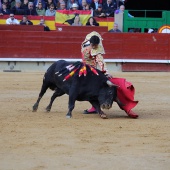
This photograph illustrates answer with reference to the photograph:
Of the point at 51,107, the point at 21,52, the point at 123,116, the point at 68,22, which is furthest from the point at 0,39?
the point at 123,116

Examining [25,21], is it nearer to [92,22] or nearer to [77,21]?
[77,21]

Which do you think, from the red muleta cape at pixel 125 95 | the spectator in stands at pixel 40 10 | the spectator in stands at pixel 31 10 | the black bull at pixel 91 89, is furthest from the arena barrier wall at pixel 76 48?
the black bull at pixel 91 89

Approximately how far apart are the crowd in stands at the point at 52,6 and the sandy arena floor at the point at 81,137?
6504 millimetres

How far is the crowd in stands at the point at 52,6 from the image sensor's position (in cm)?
1862

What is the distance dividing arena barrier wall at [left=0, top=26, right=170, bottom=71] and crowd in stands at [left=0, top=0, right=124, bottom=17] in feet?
2.47

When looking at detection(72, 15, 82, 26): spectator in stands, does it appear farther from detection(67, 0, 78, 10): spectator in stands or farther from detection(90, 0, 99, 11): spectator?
detection(90, 0, 99, 11): spectator

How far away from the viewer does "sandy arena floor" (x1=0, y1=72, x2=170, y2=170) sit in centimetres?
678

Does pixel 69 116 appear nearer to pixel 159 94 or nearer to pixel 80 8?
pixel 159 94

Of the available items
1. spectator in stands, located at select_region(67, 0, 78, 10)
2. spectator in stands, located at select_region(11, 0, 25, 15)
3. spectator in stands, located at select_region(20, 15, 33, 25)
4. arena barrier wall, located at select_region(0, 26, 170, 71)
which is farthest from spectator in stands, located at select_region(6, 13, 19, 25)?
spectator in stands, located at select_region(67, 0, 78, 10)

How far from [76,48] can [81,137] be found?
10.0 m

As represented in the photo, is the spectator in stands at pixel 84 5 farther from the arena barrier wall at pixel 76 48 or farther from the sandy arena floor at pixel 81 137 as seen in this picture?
the sandy arena floor at pixel 81 137

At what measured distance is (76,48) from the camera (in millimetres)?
18125

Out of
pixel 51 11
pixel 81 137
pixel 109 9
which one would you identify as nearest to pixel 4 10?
pixel 51 11

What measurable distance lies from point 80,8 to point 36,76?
10.4ft
